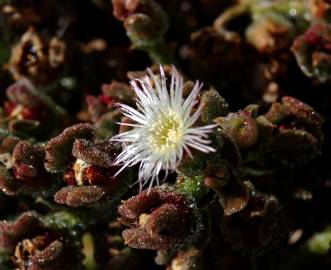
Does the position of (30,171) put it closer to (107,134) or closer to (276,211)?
(107,134)

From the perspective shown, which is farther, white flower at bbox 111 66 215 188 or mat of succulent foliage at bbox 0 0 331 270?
mat of succulent foliage at bbox 0 0 331 270

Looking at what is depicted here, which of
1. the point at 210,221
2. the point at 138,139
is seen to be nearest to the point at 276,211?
the point at 210,221

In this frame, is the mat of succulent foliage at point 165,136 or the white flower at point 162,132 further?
the mat of succulent foliage at point 165,136
